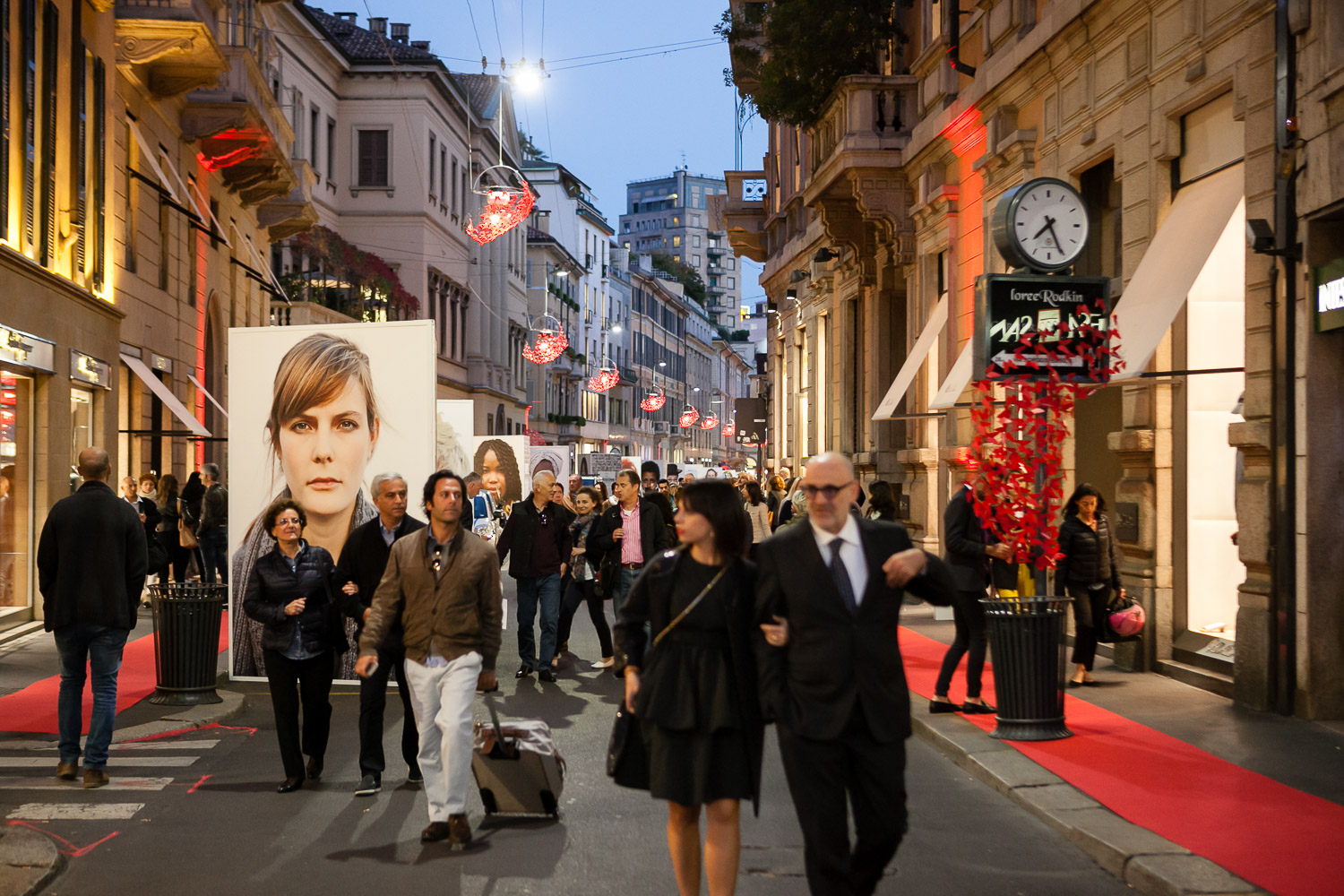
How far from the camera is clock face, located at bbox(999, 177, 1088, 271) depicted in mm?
11633

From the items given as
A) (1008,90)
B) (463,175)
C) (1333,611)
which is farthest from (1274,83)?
(463,175)

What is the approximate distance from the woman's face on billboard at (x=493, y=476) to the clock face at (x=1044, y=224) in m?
10.6

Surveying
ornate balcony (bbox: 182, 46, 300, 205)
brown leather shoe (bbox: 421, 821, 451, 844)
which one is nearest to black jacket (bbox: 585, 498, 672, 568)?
brown leather shoe (bbox: 421, 821, 451, 844)

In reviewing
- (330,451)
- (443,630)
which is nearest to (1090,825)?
(443,630)

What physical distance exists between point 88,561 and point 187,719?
2442 millimetres

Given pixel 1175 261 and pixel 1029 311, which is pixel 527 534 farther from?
pixel 1175 261

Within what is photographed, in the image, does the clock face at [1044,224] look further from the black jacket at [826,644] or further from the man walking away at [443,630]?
the black jacket at [826,644]

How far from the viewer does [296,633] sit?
27.7ft

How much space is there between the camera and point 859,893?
5.40 m

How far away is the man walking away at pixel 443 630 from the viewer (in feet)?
23.8

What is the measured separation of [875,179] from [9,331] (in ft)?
41.4

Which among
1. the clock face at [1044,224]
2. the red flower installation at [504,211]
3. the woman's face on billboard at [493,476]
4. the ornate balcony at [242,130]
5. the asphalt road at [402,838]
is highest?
the ornate balcony at [242,130]

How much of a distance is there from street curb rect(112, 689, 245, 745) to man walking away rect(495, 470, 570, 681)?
105 inches

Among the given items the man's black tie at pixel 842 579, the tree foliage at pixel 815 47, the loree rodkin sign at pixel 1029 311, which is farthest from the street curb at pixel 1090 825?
the tree foliage at pixel 815 47
